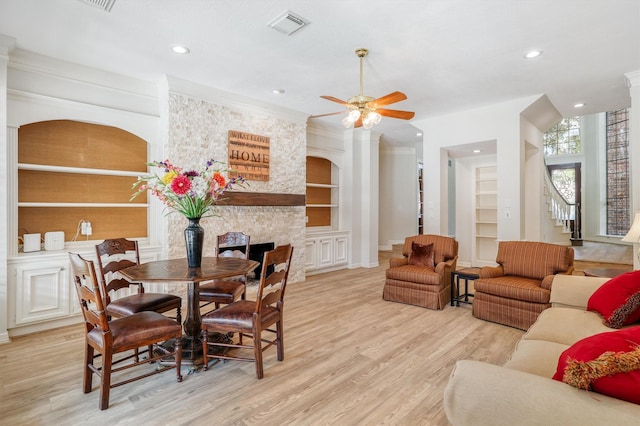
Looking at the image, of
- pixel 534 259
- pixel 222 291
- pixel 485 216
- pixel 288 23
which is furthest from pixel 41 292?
pixel 485 216

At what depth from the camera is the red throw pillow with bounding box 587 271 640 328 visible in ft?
6.72

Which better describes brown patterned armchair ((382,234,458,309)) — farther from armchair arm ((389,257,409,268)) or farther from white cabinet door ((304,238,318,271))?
white cabinet door ((304,238,318,271))

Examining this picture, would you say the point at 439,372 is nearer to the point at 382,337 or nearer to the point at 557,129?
the point at 382,337

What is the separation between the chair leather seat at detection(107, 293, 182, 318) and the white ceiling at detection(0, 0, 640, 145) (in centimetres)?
248

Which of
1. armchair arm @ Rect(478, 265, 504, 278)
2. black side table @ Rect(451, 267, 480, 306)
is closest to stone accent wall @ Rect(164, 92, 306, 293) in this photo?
black side table @ Rect(451, 267, 480, 306)

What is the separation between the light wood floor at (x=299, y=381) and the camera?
2031 millimetres

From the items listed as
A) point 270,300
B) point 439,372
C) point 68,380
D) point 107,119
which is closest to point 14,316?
point 68,380

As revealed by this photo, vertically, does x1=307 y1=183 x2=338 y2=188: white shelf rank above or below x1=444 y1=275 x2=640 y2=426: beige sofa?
above

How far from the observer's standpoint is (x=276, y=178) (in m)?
5.38

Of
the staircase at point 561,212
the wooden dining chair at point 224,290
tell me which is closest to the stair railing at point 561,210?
the staircase at point 561,212

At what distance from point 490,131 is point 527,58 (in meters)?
1.78

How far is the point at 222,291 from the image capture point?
312 centimetres

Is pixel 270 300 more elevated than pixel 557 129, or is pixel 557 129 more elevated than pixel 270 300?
pixel 557 129

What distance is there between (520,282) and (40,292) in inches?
203
